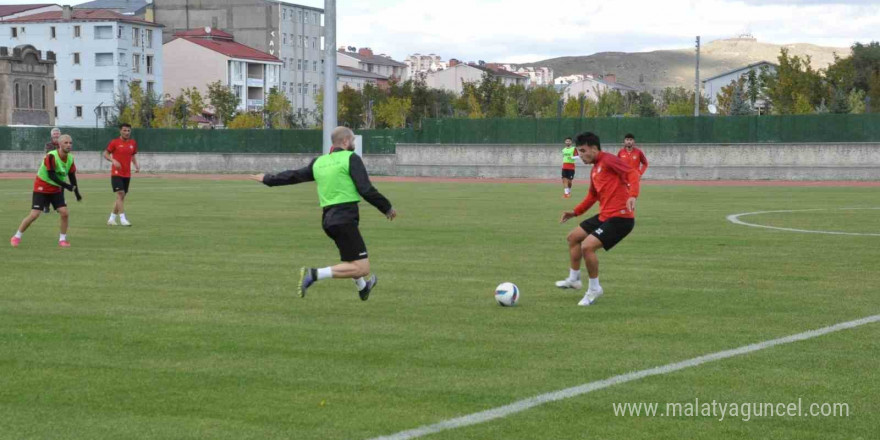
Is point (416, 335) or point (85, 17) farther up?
point (85, 17)

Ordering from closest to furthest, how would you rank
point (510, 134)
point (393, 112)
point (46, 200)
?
1. point (46, 200)
2. point (510, 134)
3. point (393, 112)

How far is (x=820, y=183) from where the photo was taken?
4891 centimetres

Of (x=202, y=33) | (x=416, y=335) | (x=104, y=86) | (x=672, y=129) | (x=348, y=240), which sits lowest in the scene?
(x=416, y=335)

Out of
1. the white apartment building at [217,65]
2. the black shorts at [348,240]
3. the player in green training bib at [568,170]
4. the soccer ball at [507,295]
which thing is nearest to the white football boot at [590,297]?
the soccer ball at [507,295]

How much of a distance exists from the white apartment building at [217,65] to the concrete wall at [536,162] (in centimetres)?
6579

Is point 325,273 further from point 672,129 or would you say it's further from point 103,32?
point 103,32

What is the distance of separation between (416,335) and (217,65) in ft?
406

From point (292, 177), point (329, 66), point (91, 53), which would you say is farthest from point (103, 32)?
point (292, 177)

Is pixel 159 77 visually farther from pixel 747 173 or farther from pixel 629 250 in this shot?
pixel 629 250

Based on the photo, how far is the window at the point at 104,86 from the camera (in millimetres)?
123812

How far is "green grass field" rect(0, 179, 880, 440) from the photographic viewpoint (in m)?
7.25

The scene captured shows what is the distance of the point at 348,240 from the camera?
12.2 meters

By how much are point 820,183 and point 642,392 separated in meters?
43.6

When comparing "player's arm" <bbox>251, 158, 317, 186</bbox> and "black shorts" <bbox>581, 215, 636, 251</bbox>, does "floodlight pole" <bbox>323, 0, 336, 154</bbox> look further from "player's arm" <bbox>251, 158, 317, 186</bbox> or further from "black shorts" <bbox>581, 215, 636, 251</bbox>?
"black shorts" <bbox>581, 215, 636, 251</bbox>
